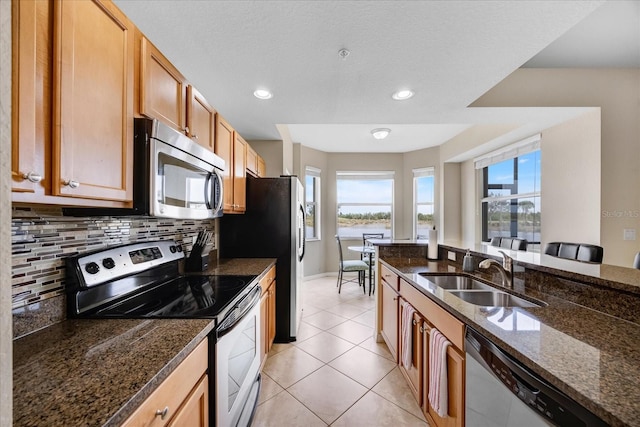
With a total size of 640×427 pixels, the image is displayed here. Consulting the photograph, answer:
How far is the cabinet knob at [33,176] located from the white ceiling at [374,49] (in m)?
1.08

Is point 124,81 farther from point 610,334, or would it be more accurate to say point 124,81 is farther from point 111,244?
point 610,334

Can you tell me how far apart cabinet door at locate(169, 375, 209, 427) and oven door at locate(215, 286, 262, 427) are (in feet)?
0.22

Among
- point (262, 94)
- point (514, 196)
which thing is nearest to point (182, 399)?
point (262, 94)

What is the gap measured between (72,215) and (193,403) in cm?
96

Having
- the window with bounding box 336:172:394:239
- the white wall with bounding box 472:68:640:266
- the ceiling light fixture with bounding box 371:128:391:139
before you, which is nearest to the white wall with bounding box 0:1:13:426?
the white wall with bounding box 472:68:640:266

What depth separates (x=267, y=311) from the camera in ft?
7.38

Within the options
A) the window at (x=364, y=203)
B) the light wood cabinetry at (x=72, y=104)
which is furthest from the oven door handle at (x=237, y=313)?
the window at (x=364, y=203)

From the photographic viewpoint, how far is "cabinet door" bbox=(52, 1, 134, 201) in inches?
30.4

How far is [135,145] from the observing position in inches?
42.9

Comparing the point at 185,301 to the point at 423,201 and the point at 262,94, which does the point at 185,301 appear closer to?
the point at 262,94

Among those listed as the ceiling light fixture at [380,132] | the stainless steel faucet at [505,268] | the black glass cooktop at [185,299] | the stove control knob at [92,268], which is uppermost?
the ceiling light fixture at [380,132]

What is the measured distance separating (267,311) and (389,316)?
1.10 metres

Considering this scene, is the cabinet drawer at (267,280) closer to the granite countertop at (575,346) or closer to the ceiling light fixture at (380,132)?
the granite countertop at (575,346)

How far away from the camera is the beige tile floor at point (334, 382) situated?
167 centimetres
